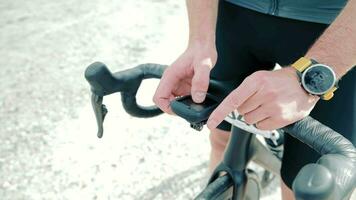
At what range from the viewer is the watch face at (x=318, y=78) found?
76cm

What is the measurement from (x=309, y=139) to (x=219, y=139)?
67 centimetres

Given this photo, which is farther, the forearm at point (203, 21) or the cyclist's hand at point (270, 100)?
the forearm at point (203, 21)

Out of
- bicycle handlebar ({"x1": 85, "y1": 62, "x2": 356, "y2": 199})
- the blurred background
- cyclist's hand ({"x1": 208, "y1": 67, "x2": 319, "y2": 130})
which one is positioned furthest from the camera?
the blurred background

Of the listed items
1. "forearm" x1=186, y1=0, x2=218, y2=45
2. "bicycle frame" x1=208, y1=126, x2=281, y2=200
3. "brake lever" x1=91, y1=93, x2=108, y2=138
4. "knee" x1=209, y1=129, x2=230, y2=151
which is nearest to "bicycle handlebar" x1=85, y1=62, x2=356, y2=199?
"brake lever" x1=91, y1=93, x2=108, y2=138

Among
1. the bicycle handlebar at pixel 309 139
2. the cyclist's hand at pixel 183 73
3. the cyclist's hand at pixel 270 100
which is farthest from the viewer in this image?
the cyclist's hand at pixel 183 73

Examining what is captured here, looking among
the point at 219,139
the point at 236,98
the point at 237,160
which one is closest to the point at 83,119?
the point at 219,139

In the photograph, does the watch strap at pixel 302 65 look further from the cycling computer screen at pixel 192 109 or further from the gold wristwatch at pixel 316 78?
the cycling computer screen at pixel 192 109

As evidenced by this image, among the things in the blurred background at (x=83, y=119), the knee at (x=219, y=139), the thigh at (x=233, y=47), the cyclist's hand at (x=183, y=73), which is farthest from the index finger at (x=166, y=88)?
the blurred background at (x=83, y=119)

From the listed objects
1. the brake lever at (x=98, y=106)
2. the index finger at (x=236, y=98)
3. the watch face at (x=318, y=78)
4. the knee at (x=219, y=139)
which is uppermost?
the watch face at (x=318, y=78)

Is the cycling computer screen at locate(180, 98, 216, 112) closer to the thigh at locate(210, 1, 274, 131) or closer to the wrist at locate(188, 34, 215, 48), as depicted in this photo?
the wrist at locate(188, 34, 215, 48)

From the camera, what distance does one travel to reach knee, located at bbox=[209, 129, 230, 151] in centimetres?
134

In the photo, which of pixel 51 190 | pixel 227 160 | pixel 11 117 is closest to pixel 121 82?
pixel 227 160

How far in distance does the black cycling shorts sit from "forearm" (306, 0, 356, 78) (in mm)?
175

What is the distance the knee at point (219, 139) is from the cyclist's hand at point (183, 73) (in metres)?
0.42
